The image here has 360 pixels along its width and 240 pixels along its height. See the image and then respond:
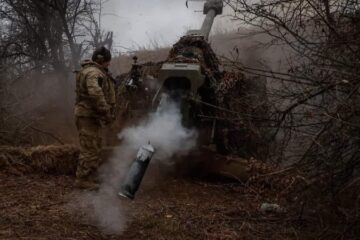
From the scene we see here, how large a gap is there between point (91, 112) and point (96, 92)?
1.23ft

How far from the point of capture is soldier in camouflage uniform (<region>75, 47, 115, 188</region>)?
24.8 feet

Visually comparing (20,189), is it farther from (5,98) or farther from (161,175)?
(5,98)

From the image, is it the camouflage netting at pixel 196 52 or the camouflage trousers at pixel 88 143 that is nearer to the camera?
the camouflage trousers at pixel 88 143

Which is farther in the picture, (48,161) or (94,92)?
(48,161)

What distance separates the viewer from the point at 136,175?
6387 mm

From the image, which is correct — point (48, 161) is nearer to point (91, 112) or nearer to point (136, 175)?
point (91, 112)

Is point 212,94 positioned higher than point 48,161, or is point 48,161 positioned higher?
point 212,94

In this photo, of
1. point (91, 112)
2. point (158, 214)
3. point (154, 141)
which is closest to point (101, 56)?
point (91, 112)

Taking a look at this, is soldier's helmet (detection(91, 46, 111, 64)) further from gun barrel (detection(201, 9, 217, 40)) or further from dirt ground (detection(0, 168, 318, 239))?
gun barrel (detection(201, 9, 217, 40))

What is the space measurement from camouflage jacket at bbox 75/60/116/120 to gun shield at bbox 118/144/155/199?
1234 millimetres

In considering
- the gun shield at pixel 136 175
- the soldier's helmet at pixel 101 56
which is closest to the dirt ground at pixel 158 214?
the gun shield at pixel 136 175

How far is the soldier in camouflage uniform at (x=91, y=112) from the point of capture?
7.56 meters

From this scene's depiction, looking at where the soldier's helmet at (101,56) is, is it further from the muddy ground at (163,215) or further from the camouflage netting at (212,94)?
the muddy ground at (163,215)

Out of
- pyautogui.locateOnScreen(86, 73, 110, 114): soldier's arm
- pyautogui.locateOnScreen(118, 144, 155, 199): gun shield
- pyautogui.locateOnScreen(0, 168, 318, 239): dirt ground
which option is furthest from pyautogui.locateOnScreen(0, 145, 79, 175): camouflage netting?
pyautogui.locateOnScreen(118, 144, 155, 199): gun shield
